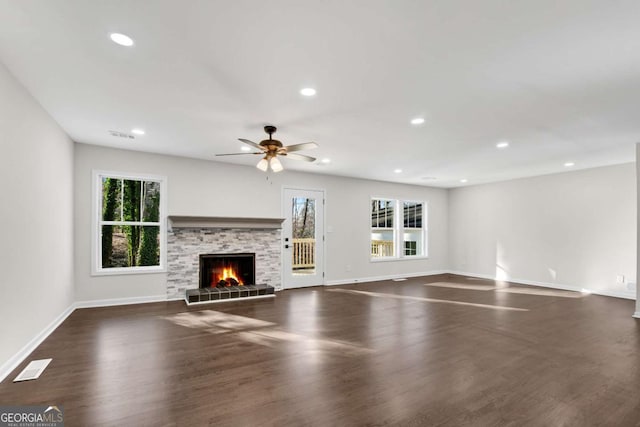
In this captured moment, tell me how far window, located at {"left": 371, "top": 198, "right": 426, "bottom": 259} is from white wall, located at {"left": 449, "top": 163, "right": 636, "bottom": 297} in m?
1.24

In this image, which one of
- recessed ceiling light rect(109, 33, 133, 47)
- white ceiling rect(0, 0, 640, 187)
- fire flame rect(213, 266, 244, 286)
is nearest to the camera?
white ceiling rect(0, 0, 640, 187)

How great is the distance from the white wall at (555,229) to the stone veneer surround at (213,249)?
5.54 meters

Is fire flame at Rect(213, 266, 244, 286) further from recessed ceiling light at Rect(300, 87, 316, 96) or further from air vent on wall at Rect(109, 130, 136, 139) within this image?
recessed ceiling light at Rect(300, 87, 316, 96)

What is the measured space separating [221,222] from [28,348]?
10.4ft

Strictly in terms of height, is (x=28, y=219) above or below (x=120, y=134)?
below

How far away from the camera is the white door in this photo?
707 centimetres

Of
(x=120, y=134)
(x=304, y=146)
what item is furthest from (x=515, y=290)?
(x=120, y=134)

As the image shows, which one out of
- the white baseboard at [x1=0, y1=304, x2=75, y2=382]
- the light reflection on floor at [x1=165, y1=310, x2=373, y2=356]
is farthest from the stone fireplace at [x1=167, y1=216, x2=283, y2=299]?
the white baseboard at [x1=0, y1=304, x2=75, y2=382]

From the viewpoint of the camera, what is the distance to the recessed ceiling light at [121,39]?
7.26ft

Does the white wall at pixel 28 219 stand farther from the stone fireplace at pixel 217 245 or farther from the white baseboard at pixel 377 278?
the white baseboard at pixel 377 278

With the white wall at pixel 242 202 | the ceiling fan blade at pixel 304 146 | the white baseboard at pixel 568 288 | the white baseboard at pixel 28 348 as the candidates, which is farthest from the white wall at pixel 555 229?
the white baseboard at pixel 28 348

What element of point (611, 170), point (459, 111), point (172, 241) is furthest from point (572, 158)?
point (172, 241)

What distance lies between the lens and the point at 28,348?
3.26m

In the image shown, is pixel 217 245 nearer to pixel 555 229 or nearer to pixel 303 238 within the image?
pixel 303 238
